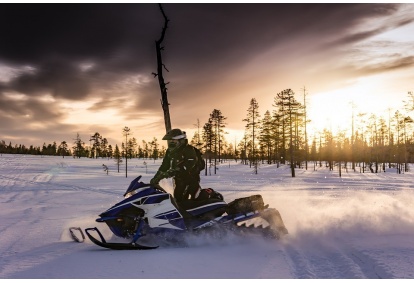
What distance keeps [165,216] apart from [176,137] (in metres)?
1.57

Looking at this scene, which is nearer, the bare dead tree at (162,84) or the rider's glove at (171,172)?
the rider's glove at (171,172)

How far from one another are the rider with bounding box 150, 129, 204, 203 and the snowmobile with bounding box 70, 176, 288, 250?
0.86 feet

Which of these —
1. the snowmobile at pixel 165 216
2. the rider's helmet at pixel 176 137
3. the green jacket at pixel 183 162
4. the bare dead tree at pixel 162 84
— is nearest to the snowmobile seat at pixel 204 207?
A: the snowmobile at pixel 165 216

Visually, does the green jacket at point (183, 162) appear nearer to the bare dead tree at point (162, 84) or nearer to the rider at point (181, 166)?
the rider at point (181, 166)

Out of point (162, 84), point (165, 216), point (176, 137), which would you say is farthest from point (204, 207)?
point (162, 84)

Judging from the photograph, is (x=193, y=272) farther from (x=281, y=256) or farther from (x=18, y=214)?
(x=18, y=214)

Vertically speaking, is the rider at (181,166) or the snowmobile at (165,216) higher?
the rider at (181,166)

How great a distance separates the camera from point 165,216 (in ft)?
20.3

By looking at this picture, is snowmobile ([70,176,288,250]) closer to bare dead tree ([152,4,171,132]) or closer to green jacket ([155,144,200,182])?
green jacket ([155,144,200,182])

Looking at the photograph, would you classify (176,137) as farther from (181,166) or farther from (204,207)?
(204,207)

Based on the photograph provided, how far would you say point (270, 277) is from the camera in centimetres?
Answer: 448

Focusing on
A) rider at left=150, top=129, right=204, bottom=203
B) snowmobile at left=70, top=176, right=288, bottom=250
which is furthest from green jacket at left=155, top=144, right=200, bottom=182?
snowmobile at left=70, top=176, right=288, bottom=250

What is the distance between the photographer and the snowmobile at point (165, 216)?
6.04 m

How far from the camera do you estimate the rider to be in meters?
6.57
